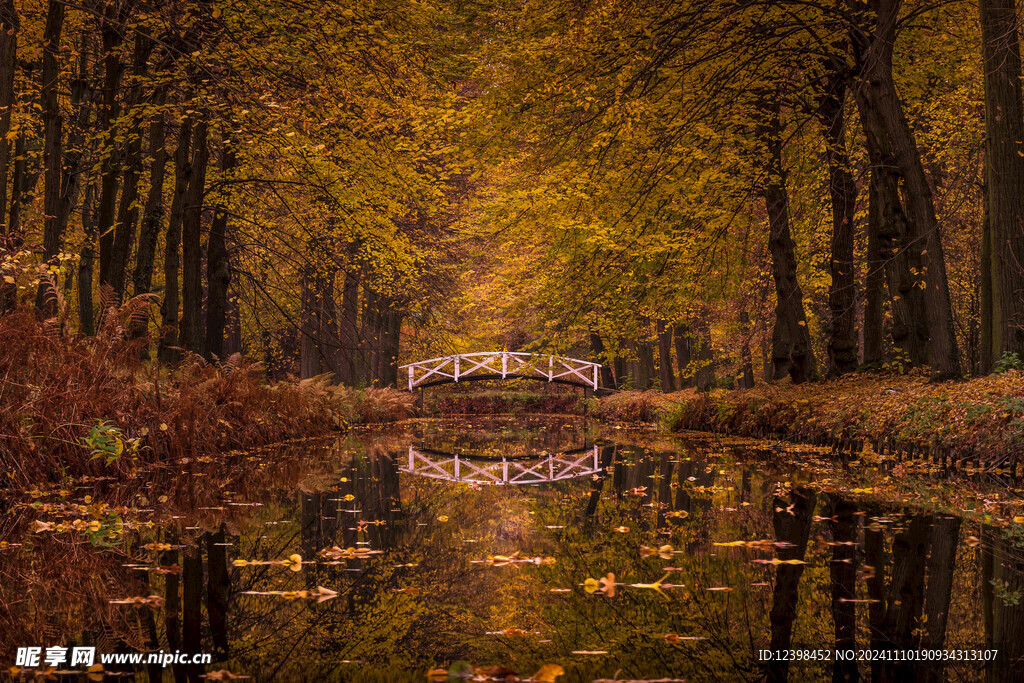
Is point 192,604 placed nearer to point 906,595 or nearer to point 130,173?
point 906,595

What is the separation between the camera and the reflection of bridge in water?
8.24m

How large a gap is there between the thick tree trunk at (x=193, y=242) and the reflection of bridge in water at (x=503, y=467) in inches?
176

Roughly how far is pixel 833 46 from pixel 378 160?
772 centimetres

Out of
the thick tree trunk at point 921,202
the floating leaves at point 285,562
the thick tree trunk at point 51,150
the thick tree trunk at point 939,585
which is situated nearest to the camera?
the thick tree trunk at point 939,585

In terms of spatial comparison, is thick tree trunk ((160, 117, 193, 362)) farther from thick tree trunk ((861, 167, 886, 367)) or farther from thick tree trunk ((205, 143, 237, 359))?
thick tree trunk ((861, 167, 886, 367))

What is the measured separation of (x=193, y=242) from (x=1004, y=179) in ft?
39.1

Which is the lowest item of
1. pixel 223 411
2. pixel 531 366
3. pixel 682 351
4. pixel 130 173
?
pixel 223 411

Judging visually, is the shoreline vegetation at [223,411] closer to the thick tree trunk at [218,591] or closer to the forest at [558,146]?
the forest at [558,146]

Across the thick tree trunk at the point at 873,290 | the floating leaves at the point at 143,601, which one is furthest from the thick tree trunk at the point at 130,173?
the thick tree trunk at the point at 873,290

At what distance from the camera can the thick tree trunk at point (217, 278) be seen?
14234 millimetres

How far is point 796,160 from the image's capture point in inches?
566

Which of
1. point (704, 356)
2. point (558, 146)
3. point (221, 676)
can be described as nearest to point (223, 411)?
point (558, 146)

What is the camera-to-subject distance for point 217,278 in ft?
46.7

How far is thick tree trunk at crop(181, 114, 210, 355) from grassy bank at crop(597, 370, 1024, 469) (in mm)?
9540
